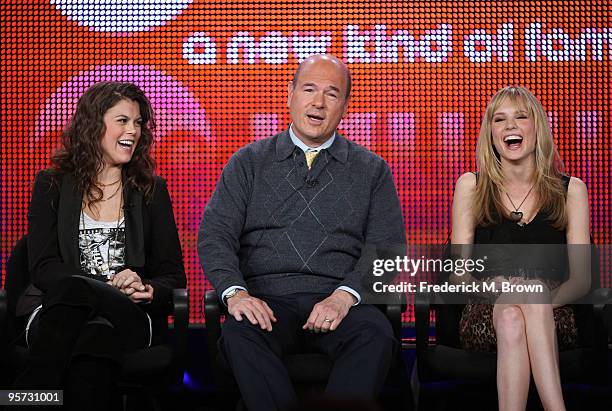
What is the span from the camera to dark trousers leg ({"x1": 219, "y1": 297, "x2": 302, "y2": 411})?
2873mm

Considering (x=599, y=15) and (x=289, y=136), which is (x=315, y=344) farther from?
(x=599, y=15)

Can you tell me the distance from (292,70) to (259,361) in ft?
6.22

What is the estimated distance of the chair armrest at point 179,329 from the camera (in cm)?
323

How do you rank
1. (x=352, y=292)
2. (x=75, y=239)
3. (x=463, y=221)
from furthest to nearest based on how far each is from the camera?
(x=463, y=221) < (x=75, y=239) < (x=352, y=292)

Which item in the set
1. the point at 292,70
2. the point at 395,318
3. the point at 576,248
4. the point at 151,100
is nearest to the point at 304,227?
the point at 395,318

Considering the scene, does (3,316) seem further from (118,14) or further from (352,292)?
(118,14)

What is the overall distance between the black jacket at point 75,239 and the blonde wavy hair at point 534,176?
126cm

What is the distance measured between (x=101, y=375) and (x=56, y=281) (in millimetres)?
423

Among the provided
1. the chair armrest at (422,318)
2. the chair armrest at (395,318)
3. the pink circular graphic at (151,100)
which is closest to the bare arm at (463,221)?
the chair armrest at (422,318)

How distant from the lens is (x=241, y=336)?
3.01 metres

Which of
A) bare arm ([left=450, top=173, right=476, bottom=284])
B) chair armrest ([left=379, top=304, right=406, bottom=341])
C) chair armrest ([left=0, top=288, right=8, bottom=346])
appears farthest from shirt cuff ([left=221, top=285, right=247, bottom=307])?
bare arm ([left=450, top=173, right=476, bottom=284])

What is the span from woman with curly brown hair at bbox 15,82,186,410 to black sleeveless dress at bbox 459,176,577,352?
3.75 feet

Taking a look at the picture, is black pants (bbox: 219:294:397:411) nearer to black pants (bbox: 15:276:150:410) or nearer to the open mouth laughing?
black pants (bbox: 15:276:150:410)

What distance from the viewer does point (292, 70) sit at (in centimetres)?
440
